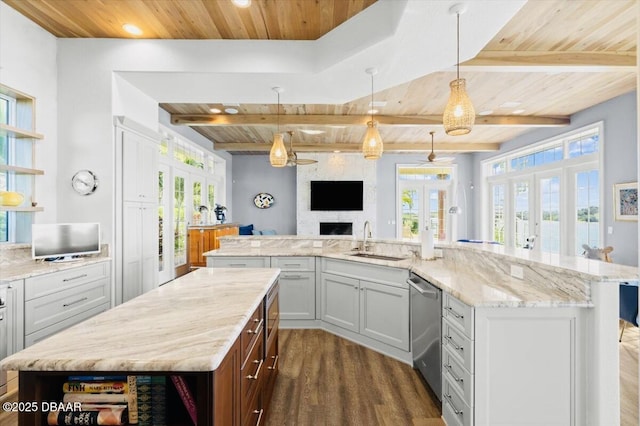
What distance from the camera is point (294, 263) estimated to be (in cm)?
377

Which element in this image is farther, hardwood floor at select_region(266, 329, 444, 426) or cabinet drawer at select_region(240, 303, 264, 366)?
hardwood floor at select_region(266, 329, 444, 426)

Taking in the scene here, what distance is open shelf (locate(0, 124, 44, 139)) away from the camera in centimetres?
267

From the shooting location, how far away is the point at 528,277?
209cm

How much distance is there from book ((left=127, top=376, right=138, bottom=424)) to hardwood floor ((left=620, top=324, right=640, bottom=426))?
2739mm

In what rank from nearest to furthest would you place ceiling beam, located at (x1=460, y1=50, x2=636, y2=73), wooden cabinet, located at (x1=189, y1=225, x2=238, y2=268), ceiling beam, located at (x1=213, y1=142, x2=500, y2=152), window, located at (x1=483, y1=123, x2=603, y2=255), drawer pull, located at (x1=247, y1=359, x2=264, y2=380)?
1. drawer pull, located at (x1=247, y1=359, x2=264, y2=380)
2. ceiling beam, located at (x1=460, y1=50, x2=636, y2=73)
3. window, located at (x1=483, y1=123, x2=603, y2=255)
4. wooden cabinet, located at (x1=189, y1=225, x2=238, y2=268)
5. ceiling beam, located at (x1=213, y1=142, x2=500, y2=152)

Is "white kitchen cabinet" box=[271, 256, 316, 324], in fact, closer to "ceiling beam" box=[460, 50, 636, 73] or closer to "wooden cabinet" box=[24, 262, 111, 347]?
"wooden cabinet" box=[24, 262, 111, 347]

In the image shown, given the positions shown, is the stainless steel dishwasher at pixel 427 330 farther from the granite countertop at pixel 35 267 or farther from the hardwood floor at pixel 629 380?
the granite countertop at pixel 35 267

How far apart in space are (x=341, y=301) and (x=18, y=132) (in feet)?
10.8

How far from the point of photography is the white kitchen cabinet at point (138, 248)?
3416mm

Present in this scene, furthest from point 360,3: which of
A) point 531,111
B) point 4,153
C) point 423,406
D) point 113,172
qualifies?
point 531,111

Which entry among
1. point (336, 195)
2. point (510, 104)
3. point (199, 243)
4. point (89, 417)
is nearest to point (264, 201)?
point (336, 195)

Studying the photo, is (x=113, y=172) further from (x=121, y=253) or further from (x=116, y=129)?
(x=121, y=253)

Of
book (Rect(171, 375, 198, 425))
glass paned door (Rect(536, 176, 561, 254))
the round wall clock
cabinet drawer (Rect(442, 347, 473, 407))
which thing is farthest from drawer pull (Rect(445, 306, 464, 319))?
the round wall clock

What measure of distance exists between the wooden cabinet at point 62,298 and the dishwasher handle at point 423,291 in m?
2.80
